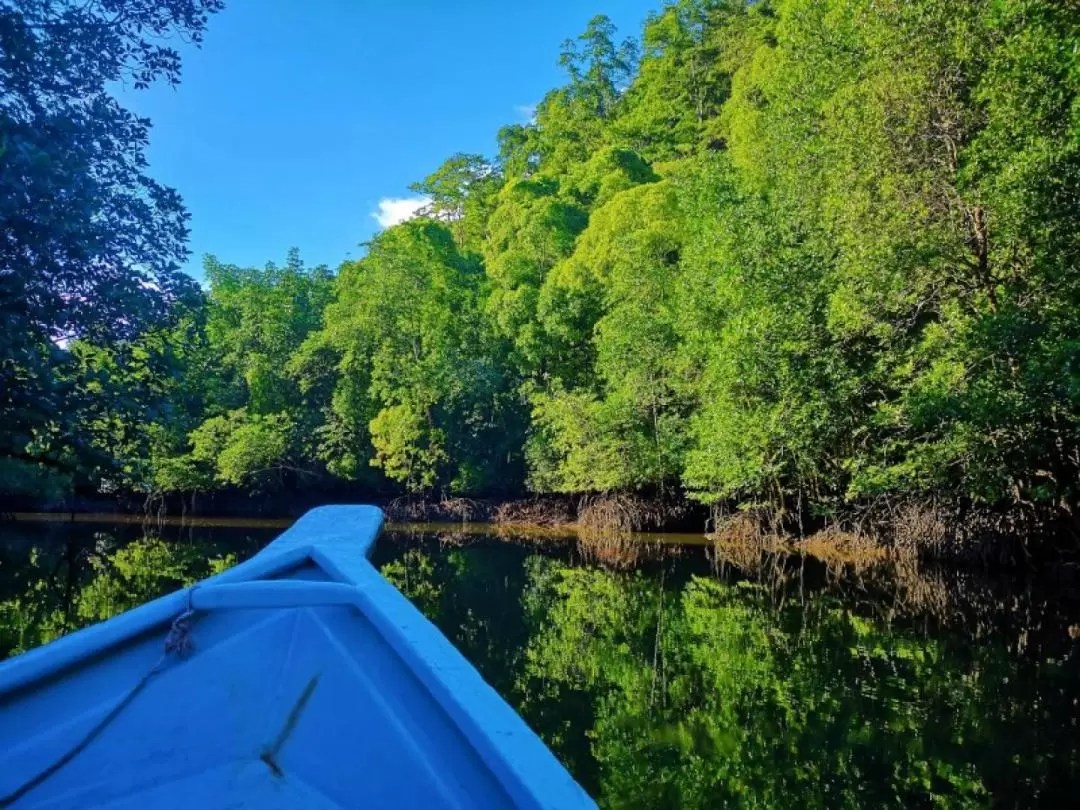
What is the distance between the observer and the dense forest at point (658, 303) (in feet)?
12.6

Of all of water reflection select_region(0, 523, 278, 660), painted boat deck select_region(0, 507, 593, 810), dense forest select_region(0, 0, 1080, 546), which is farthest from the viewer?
water reflection select_region(0, 523, 278, 660)

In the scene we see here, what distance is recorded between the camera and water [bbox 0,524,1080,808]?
13.0ft

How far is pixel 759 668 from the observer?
6031 millimetres

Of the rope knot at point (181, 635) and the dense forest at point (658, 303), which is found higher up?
the dense forest at point (658, 303)

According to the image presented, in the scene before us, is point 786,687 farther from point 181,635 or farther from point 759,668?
point 181,635

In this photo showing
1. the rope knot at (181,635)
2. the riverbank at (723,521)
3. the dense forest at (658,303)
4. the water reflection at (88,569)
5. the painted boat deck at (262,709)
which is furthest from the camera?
the riverbank at (723,521)

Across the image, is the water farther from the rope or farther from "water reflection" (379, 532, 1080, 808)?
the rope

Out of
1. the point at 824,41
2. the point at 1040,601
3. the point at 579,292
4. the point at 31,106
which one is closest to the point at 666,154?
the point at 579,292


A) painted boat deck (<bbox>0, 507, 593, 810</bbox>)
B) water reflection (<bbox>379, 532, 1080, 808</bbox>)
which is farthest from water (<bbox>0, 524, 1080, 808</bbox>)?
painted boat deck (<bbox>0, 507, 593, 810</bbox>)

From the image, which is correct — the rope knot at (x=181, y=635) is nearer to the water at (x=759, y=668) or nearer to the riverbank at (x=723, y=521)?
the water at (x=759, y=668)

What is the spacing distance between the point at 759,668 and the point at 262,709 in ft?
15.8

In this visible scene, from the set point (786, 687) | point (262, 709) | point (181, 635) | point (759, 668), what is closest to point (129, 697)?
point (181, 635)

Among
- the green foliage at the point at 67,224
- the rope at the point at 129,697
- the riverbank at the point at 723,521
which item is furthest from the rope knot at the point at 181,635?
the riverbank at the point at 723,521

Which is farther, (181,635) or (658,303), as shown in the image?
(658,303)
